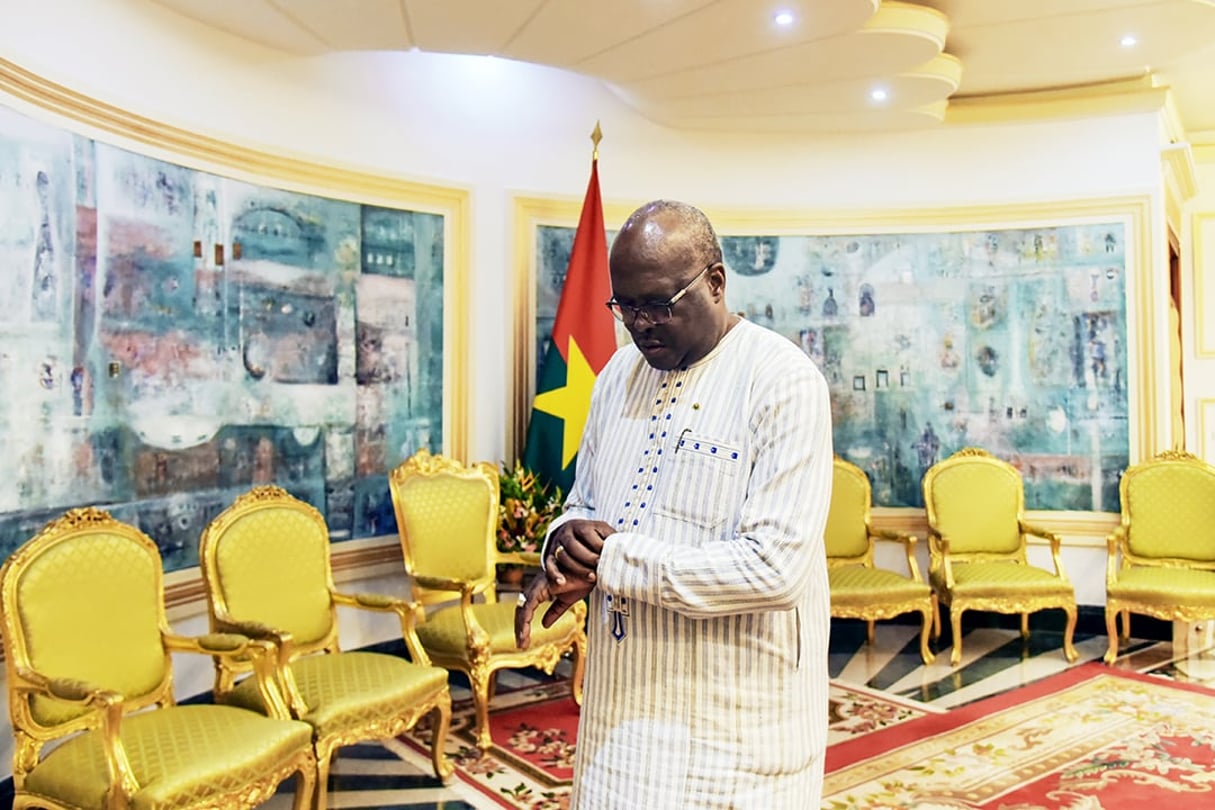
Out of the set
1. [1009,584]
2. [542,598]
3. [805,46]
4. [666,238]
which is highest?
[805,46]

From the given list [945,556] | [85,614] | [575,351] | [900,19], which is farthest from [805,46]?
[85,614]

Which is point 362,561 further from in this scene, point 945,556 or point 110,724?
point 945,556

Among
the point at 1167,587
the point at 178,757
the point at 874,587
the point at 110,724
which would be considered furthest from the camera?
the point at 874,587

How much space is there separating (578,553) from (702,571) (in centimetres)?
21

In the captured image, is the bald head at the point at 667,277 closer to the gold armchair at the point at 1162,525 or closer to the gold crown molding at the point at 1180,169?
the gold armchair at the point at 1162,525

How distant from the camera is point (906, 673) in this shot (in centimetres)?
553

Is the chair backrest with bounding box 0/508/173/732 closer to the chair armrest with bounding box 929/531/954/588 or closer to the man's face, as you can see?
the man's face

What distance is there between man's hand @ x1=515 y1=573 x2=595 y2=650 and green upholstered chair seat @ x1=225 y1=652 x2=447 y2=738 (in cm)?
208

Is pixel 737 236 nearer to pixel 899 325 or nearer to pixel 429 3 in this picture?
pixel 899 325

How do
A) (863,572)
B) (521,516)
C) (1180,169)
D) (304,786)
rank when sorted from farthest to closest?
→ (1180,169) → (863,572) → (521,516) → (304,786)

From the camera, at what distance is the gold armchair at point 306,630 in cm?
346

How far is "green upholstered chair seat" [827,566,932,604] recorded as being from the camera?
5547mm

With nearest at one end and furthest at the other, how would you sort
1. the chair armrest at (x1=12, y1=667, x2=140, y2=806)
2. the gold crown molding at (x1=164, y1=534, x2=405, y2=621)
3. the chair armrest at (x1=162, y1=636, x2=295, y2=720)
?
the chair armrest at (x1=12, y1=667, x2=140, y2=806), the chair armrest at (x1=162, y1=636, x2=295, y2=720), the gold crown molding at (x1=164, y1=534, x2=405, y2=621)

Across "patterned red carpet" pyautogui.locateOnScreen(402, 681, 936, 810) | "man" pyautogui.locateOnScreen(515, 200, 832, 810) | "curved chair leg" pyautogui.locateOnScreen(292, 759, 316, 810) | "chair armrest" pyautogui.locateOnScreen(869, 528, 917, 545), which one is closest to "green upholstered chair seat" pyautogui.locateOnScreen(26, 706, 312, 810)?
"curved chair leg" pyautogui.locateOnScreen(292, 759, 316, 810)
